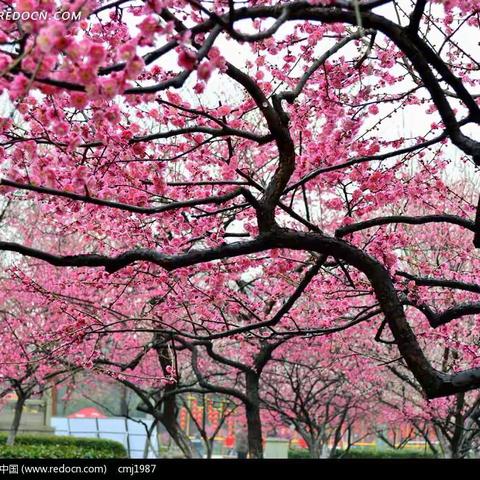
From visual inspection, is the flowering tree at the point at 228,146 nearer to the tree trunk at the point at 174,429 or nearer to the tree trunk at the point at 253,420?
the tree trunk at the point at 253,420

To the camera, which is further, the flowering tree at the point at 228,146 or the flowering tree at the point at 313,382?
the flowering tree at the point at 313,382

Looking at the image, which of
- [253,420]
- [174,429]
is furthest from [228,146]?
[174,429]

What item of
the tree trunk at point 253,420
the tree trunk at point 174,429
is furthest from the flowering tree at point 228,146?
the tree trunk at point 174,429

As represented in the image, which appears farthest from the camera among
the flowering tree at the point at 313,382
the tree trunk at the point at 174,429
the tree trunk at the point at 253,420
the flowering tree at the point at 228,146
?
the flowering tree at the point at 313,382

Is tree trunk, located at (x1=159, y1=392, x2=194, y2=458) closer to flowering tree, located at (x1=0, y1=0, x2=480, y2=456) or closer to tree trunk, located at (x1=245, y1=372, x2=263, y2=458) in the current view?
tree trunk, located at (x1=245, y1=372, x2=263, y2=458)

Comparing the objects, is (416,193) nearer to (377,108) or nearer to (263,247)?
(377,108)

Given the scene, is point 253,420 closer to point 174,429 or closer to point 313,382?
point 174,429

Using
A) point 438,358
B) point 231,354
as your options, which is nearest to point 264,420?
point 231,354

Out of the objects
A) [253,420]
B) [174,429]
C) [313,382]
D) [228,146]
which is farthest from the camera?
[313,382]

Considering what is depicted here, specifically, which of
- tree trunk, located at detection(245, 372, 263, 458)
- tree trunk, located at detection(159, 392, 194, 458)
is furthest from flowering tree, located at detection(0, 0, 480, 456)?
tree trunk, located at detection(159, 392, 194, 458)

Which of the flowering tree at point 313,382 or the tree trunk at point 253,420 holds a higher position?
the flowering tree at point 313,382

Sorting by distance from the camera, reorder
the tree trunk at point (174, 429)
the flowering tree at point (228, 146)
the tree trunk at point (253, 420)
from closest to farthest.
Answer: the flowering tree at point (228, 146) < the tree trunk at point (253, 420) < the tree trunk at point (174, 429)

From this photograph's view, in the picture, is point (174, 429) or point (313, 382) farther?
point (313, 382)
